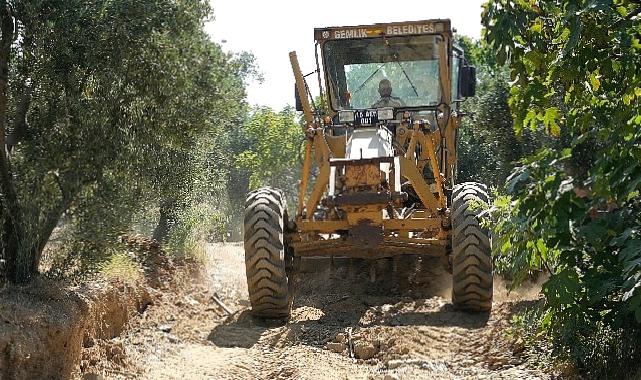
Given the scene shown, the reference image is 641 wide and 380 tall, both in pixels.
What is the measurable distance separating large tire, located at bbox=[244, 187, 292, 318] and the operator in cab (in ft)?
6.41

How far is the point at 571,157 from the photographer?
5102 millimetres

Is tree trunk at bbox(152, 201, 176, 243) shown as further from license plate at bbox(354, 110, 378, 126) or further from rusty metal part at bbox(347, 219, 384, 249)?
rusty metal part at bbox(347, 219, 384, 249)

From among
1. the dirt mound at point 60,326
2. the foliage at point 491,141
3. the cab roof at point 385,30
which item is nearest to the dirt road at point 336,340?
the dirt mound at point 60,326

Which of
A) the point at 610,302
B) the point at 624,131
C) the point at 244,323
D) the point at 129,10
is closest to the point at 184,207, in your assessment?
the point at 244,323

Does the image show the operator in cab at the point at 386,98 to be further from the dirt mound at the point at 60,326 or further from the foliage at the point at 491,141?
the foliage at the point at 491,141

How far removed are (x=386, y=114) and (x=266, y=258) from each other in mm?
2218

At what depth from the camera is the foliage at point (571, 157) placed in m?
4.46

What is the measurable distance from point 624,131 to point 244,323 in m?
5.73

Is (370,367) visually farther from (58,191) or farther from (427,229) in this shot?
(58,191)

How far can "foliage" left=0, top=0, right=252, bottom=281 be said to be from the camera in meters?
7.40

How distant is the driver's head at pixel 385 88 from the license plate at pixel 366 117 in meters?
0.50

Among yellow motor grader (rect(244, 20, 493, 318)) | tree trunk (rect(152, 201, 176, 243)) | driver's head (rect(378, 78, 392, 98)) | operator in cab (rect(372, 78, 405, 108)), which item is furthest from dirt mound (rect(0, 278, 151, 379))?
tree trunk (rect(152, 201, 176, 243))

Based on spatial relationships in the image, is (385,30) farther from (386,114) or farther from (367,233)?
(367,233)

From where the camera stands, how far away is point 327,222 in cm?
901
